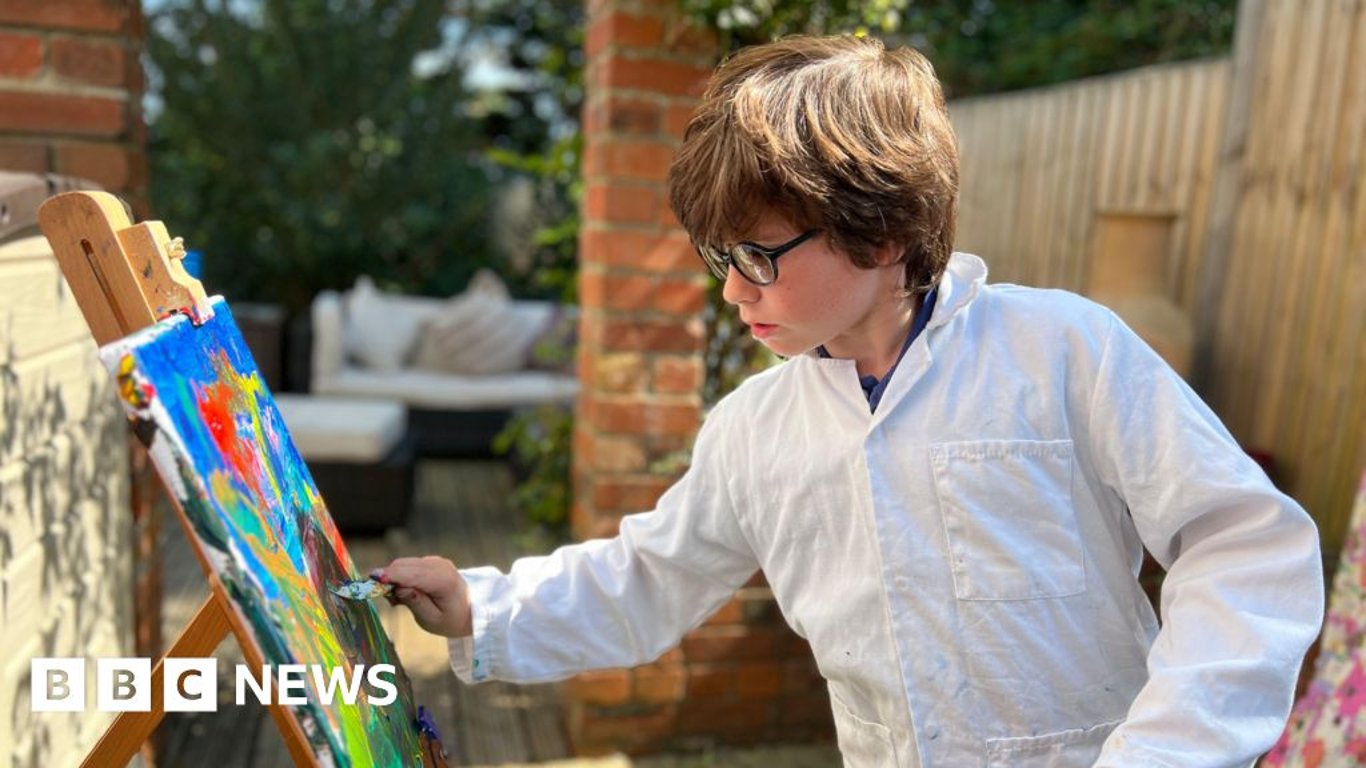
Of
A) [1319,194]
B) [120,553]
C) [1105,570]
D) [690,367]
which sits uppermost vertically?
[1319,194]

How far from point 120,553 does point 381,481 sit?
2.26m

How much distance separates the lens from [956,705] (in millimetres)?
1255

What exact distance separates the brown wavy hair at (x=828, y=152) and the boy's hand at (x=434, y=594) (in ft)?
1.67

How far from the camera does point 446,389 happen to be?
21.1 feet

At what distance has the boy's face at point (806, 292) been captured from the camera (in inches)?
46.1

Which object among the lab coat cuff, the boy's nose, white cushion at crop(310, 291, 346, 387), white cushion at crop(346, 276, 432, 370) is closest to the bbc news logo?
the lab coat cuff

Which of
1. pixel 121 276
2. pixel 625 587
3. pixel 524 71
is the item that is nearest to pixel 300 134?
pixel 524 71

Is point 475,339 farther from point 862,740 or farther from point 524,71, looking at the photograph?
point 524,71

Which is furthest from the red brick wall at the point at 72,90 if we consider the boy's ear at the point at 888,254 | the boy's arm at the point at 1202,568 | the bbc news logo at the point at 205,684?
the boy's arm at the point at 1202,568

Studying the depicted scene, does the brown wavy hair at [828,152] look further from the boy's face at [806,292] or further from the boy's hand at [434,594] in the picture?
the boy's hand at [434,594]

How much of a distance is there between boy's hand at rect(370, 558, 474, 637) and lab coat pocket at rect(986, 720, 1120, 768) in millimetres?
626

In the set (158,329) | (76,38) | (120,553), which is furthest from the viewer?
(120,553)

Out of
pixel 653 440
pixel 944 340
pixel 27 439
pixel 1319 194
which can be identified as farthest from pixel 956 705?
pixel 1319 194

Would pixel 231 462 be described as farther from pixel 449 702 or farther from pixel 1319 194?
pixel 1319 194
